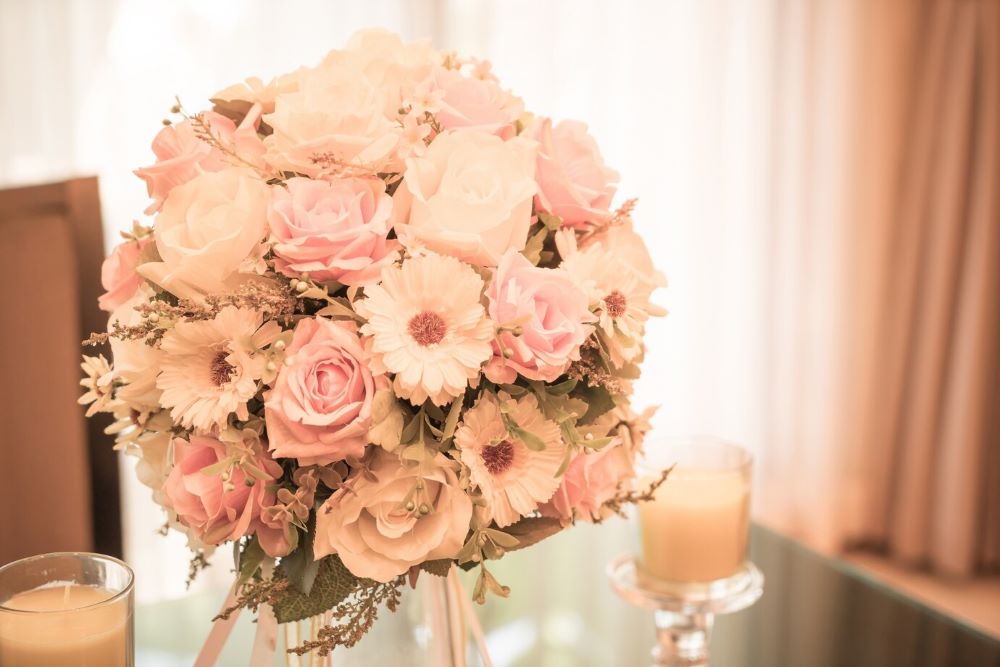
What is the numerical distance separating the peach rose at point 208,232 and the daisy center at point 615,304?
0.23m

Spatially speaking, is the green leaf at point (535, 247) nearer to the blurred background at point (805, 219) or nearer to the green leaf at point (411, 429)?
the green leaf at point (411, 429)

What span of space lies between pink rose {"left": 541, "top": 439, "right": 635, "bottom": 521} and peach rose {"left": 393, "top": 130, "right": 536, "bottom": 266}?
0.16 metres

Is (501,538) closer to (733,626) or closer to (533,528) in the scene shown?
(533,528)

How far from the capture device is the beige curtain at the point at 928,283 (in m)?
2.84

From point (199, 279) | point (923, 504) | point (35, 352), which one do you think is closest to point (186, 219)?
point (199, 279)

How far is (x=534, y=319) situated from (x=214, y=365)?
A: 20 centimetres

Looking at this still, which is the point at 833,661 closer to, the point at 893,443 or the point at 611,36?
the point at 611,36

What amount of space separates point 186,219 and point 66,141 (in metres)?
1.95

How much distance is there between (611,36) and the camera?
2.72m

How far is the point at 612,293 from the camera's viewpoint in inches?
25.9

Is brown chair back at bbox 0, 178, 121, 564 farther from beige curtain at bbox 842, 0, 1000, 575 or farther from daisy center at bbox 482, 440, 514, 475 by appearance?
beige curtain at bbox 842, 0, 1000, 575

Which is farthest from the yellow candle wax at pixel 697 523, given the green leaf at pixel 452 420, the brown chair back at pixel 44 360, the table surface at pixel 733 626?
the brown chair back at pixel 44 360

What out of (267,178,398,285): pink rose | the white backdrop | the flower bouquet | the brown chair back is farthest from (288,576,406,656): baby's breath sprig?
the white backdrop

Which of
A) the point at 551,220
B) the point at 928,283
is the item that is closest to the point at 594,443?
the point at 551,220
